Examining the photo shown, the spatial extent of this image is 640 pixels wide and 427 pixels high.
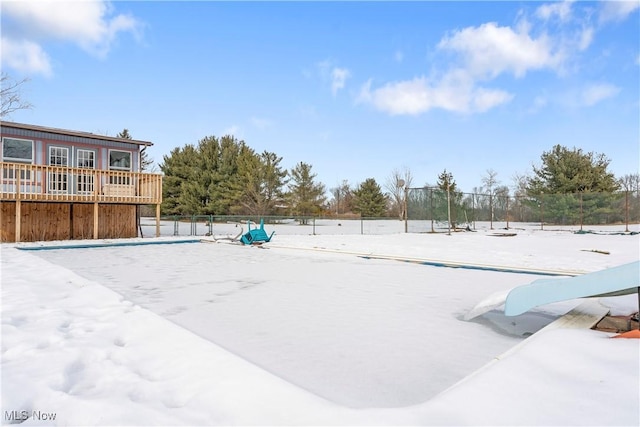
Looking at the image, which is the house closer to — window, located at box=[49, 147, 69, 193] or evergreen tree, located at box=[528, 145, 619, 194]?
window, located at box=[49, 147, 69, 193]

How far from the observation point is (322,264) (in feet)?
23.8

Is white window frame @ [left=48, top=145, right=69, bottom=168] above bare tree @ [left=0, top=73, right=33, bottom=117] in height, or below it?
below

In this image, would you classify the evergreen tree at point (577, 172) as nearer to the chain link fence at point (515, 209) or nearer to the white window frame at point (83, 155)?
the chain link fence at point (515, 209)

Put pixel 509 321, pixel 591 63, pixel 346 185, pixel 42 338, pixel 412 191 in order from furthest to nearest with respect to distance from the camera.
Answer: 1. pixel 346 185
2. pixel 412 191
3. pixel 591 63
4. pixel 509 321
5. pixel 42 338

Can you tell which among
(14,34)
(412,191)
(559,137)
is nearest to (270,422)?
(412,191)

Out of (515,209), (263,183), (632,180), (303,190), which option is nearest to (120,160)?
(263,183)

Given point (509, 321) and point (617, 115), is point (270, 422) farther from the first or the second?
point (617, 115)

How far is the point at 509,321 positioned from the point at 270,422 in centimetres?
269

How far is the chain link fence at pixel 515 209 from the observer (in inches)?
653

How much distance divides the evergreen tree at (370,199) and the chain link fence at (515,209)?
16728mm

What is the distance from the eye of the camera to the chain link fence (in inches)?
653

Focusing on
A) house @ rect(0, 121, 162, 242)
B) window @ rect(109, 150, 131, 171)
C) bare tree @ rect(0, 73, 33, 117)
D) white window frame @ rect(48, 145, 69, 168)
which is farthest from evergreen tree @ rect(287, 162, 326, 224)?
white window frame @ rect(48, 145, 69, 168)

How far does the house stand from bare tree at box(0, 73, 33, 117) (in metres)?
9.57

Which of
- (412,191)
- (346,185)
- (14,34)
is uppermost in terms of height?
(14,34)
